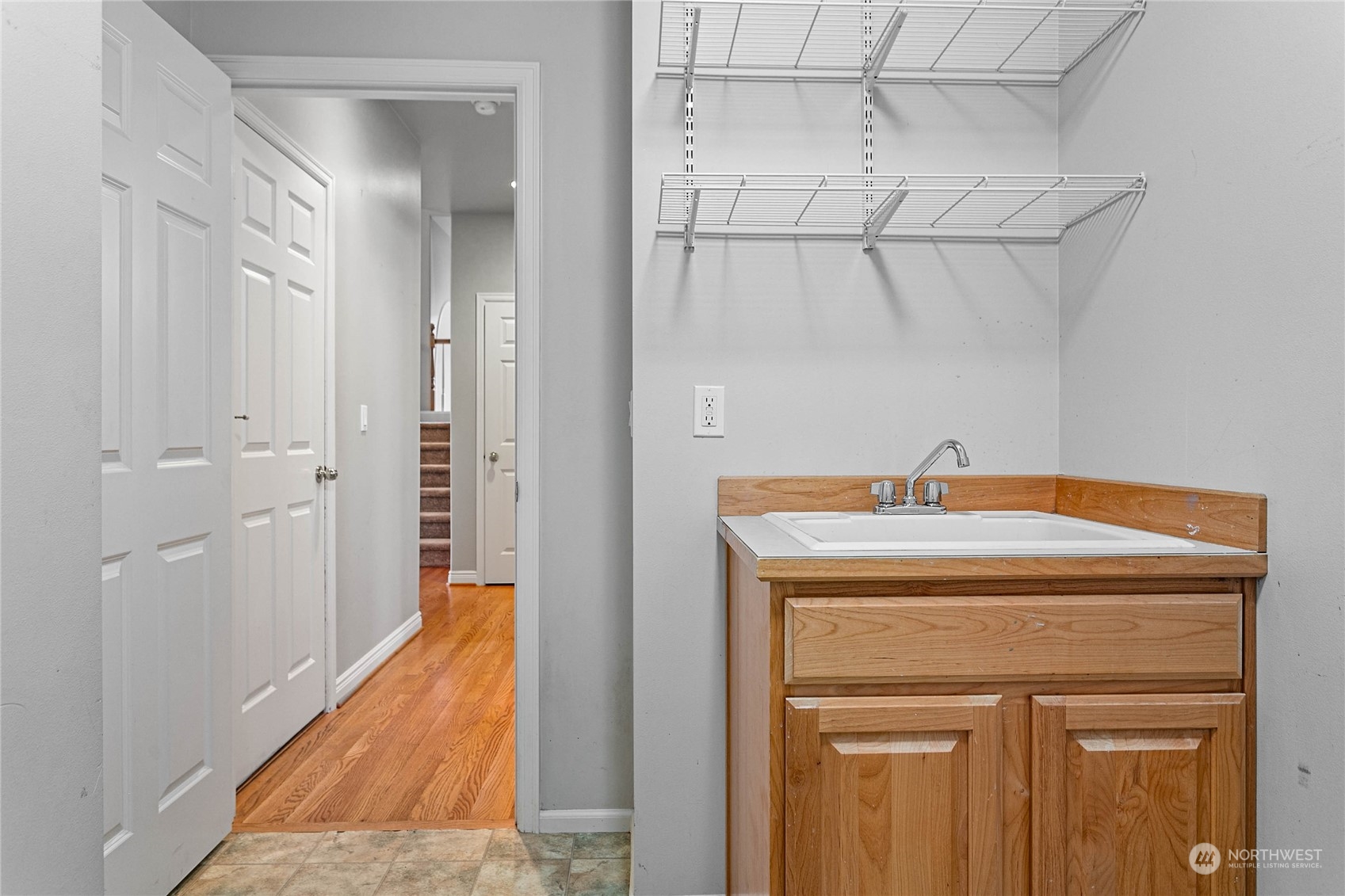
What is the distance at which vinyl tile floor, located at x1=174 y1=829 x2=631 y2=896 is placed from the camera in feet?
5.54

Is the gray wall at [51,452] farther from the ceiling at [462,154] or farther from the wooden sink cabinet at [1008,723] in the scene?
the ceiling at [462,154]

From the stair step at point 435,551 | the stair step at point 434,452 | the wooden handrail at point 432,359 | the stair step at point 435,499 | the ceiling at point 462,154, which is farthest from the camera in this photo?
the wooden handrail at point 432,359

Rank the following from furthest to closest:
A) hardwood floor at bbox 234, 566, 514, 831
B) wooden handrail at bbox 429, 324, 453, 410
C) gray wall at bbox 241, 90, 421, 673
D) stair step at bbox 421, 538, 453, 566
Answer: wooden handrail at bbox 429, 324, 453, 410, stair step at bbox 421, 538, 453, 566, gray wall at bbox 241, 90, 421, 673, hardwood floor at bbox 234, 566, 514, 831

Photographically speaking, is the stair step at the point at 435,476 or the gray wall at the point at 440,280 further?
the gray wall at the point at 440,280

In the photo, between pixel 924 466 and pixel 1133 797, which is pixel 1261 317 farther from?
pixel 1133 797

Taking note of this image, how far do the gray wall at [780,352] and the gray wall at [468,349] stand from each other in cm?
381

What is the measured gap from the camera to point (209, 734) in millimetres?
1813

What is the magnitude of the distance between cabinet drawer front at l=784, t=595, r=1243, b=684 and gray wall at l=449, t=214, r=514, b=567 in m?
4.39

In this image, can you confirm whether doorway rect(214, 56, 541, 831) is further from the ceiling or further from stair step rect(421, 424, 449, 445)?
stair step rect(421, 424, 449, 445)

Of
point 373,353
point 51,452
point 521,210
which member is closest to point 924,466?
point 521,210

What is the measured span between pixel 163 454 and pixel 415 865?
1.09m

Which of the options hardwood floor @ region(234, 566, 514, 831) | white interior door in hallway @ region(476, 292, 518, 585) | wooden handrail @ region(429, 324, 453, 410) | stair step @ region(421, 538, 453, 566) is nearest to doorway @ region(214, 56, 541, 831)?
hardwood floor @ region(234, 566, 514, 831)

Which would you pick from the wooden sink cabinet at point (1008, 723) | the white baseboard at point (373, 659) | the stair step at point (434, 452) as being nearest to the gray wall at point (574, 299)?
the wooden sink cabinet at point (1008, 723)

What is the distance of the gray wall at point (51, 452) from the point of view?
0.91 m
